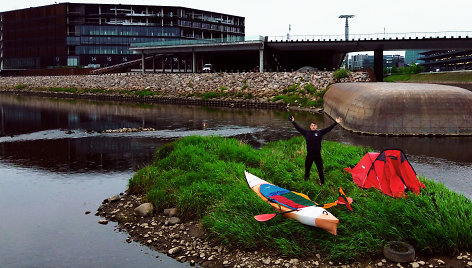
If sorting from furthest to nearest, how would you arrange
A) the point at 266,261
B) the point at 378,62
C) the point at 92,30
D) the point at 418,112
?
the point at 92,30
the point at 378,62
the point at 418,112
the point at 266,261

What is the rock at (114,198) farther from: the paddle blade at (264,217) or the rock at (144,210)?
the paddle blade at (264,217)

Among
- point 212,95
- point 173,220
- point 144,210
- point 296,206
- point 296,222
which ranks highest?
point 212,95

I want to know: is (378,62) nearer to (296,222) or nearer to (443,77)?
(443,77)

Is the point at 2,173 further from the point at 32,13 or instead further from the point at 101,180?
the point at 32,13

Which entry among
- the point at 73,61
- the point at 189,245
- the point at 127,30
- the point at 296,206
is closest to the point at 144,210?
the point at 189,245

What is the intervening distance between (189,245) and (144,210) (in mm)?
3511

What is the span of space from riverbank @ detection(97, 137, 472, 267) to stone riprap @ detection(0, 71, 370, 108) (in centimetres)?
4821

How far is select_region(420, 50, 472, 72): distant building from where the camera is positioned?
152525 millimetres

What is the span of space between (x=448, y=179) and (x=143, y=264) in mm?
15579

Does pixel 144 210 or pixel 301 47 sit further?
pixel 301 47

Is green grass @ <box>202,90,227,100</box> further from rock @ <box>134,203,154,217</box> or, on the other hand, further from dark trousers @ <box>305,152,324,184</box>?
dark trousers @ <box>305,152,324,184</box>

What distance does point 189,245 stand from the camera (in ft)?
44.5

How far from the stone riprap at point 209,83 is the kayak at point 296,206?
49682mm

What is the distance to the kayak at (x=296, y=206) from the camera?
→ 12359 millimetres
